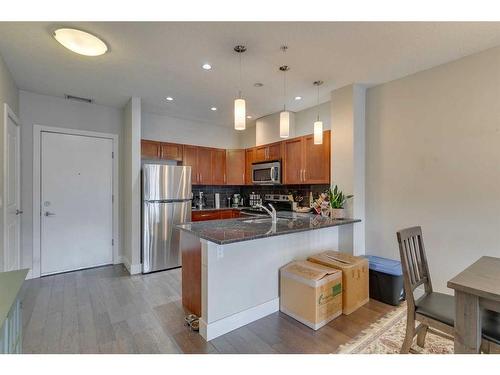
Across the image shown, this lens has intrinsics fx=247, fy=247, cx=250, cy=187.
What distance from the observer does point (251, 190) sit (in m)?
5.42

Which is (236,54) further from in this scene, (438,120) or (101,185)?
(101,185)

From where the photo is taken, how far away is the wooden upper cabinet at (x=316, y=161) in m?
3.54

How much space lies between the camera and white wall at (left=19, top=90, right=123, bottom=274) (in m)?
3.37

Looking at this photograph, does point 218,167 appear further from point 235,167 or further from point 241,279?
point 241,279

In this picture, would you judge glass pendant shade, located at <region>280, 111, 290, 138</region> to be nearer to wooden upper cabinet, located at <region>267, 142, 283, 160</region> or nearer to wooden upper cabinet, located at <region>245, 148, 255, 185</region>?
wooden upper cabinet, located at <region>267, 142, 283, 160</region>

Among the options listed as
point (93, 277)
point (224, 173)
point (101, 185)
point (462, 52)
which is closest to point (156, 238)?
point (93, 277)

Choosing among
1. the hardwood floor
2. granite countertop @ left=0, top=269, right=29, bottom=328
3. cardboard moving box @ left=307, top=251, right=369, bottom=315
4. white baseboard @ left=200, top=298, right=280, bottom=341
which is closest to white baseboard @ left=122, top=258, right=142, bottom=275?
the hardwood floor

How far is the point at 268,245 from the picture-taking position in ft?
8.14

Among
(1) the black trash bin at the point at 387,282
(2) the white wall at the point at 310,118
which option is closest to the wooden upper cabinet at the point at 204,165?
(2) the white wall at the point at 310,118

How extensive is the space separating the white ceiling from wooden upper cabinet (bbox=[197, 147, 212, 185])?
4.63 feet

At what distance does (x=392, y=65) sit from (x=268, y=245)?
2307 mm

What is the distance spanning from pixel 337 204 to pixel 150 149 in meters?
3.13

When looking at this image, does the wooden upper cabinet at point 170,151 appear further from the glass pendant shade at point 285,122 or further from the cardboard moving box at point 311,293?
the cardboard moving box at point 311,293

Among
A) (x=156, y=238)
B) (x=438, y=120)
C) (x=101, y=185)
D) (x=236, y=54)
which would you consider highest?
(x=236, y=54)
